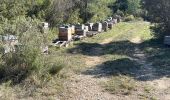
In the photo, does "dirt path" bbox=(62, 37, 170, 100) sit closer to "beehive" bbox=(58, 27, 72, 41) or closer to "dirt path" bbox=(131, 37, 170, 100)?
"dirt path" bbox=(131, 37, 170, 100)

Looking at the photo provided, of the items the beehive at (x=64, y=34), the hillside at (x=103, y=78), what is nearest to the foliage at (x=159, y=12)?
the hillside at (x=103, y=78)

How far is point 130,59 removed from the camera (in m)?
16.7

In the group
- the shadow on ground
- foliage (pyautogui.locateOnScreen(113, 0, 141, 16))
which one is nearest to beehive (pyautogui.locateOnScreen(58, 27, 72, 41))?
the shadow on ground

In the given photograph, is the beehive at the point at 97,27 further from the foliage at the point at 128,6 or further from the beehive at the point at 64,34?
the foliage at the point at 128,6

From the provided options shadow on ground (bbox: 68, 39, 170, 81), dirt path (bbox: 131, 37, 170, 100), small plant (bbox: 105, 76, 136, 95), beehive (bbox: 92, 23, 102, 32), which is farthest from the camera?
beehive (bbox: 92, 23, 102, 32)

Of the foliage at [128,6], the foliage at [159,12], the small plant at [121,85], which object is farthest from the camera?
the foliage at [128,6]

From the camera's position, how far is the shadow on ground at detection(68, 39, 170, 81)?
45.8ft

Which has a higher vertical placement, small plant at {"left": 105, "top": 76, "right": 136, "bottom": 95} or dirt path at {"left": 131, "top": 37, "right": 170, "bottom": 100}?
small plant at {"left": 105, "top": 76, "right": 136, "bottom": 95}

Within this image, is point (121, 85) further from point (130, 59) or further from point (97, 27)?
point (97, 27)

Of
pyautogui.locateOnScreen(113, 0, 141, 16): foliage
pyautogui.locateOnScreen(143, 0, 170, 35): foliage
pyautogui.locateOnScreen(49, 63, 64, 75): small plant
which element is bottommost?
pyautogui.locateOnScreen(113, 0, 141, 16): foliage

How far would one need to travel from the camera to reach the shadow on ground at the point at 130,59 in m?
14.0

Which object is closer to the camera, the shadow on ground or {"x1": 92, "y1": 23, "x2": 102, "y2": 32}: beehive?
the shadow on ground

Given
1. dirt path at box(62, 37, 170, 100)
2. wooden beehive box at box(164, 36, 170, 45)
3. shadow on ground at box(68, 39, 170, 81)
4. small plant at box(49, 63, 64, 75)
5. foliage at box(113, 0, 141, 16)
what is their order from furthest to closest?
foliage at box(113, 0, 141, 16) < wooden beehive box at box(164, 36, 170, 45) < shadow on ground at box(68, 39, 170, 81) < small plant at box(49, 63, 64, 75) < dirt path at box(62, 37, 170, 100)

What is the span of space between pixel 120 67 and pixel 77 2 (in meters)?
19.9
